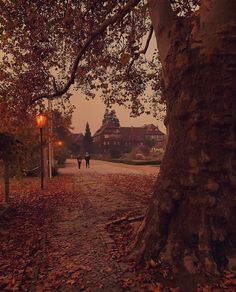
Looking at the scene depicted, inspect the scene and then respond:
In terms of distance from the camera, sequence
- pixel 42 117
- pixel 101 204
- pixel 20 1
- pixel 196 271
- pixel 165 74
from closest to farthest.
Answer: pixel 196 271
pixel 165 74
pixel 20 1
pixel 101 204
pixel 42 117

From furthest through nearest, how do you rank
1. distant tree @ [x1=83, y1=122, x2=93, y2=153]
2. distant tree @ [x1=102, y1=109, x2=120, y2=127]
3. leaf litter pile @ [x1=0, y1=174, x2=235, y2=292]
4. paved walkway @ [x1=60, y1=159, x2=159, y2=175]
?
distant tree @ [x1=102, y1=109, x2=120, y2=127], distant tree @ [x1=83, y1=122, x2=93, y2=153], paved walkway @ [x1=60, y1=159, x2=159, y2=175], leaf litter pile @ [x1=0, y1=174, x2=235, y2=292]

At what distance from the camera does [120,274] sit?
4.57 m

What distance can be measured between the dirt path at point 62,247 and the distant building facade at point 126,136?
89.8 m

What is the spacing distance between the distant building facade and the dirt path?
89.8m

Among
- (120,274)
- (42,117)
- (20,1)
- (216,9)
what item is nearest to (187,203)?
(120,274)

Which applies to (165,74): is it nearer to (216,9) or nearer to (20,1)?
(216,9)

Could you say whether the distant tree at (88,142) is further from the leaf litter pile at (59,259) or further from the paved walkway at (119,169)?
the leaf litter pile at (59,259)

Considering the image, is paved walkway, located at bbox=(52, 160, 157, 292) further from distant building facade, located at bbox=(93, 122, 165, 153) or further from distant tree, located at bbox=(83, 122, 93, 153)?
distant building facade, located at bbox=(93, 122, 165, 153)

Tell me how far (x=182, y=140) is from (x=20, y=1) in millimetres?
6362

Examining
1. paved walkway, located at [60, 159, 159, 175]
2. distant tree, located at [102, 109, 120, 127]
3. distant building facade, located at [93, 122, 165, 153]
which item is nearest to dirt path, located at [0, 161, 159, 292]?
paved walkway, located at [60, 159, 159, 175]

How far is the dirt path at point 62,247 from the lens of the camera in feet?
14.5

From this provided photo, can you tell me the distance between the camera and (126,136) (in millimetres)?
108625

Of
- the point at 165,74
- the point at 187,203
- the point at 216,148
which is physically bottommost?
the point at 187,203

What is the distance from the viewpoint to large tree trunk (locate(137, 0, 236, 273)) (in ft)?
15.3
